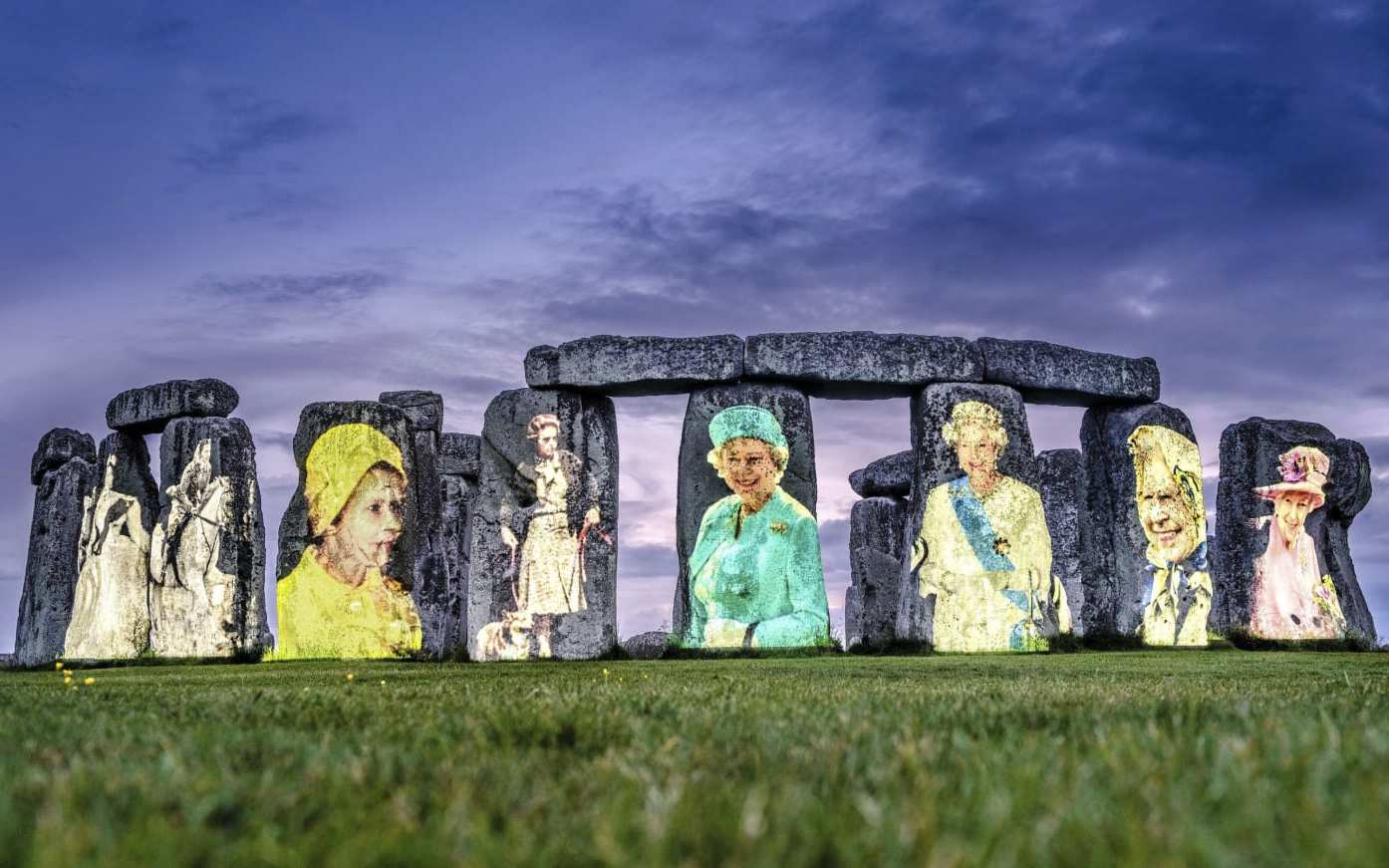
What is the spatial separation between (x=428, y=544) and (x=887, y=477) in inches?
333

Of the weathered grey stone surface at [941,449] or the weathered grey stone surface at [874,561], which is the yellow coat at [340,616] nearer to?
the weathered grey stone surface at [941,449]

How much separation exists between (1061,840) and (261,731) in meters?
2.41

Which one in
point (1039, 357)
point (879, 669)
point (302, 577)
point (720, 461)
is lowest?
point (879, 669)

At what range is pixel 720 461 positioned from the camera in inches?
560

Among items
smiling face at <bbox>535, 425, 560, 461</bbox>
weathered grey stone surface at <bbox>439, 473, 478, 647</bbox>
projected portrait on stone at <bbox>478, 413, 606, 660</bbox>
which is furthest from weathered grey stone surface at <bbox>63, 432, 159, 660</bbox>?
smiling face at <bbox>535, 425, 560, 461</bbox>

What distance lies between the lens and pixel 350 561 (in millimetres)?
15305

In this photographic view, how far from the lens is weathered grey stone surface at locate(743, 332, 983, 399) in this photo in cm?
1430

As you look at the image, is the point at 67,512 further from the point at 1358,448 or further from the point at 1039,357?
the point at 1358,448

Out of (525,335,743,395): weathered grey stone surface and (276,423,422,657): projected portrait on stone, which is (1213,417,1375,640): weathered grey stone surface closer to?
(525,335,743,395): weathered grey stone surface

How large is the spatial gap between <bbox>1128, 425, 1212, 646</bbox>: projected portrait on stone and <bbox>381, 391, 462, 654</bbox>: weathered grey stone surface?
936cm

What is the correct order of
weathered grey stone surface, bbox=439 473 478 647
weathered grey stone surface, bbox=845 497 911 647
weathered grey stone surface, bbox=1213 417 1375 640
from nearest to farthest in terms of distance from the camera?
weathered grey stone surface, bbox=1213 417 1375 640 → weathered grey stone surface, bbox=439 473 478 647 → weathered grey stone surface, bbox=845 497 911 647

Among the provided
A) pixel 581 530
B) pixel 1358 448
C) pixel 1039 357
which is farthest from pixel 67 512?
pixel 1358 448

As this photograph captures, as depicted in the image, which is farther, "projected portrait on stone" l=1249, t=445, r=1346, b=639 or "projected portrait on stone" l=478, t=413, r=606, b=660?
"projected portrait on stone" l=1249, t=445, r=1346, b=639

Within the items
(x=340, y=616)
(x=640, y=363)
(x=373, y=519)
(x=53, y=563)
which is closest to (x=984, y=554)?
(x=640, y=363)
